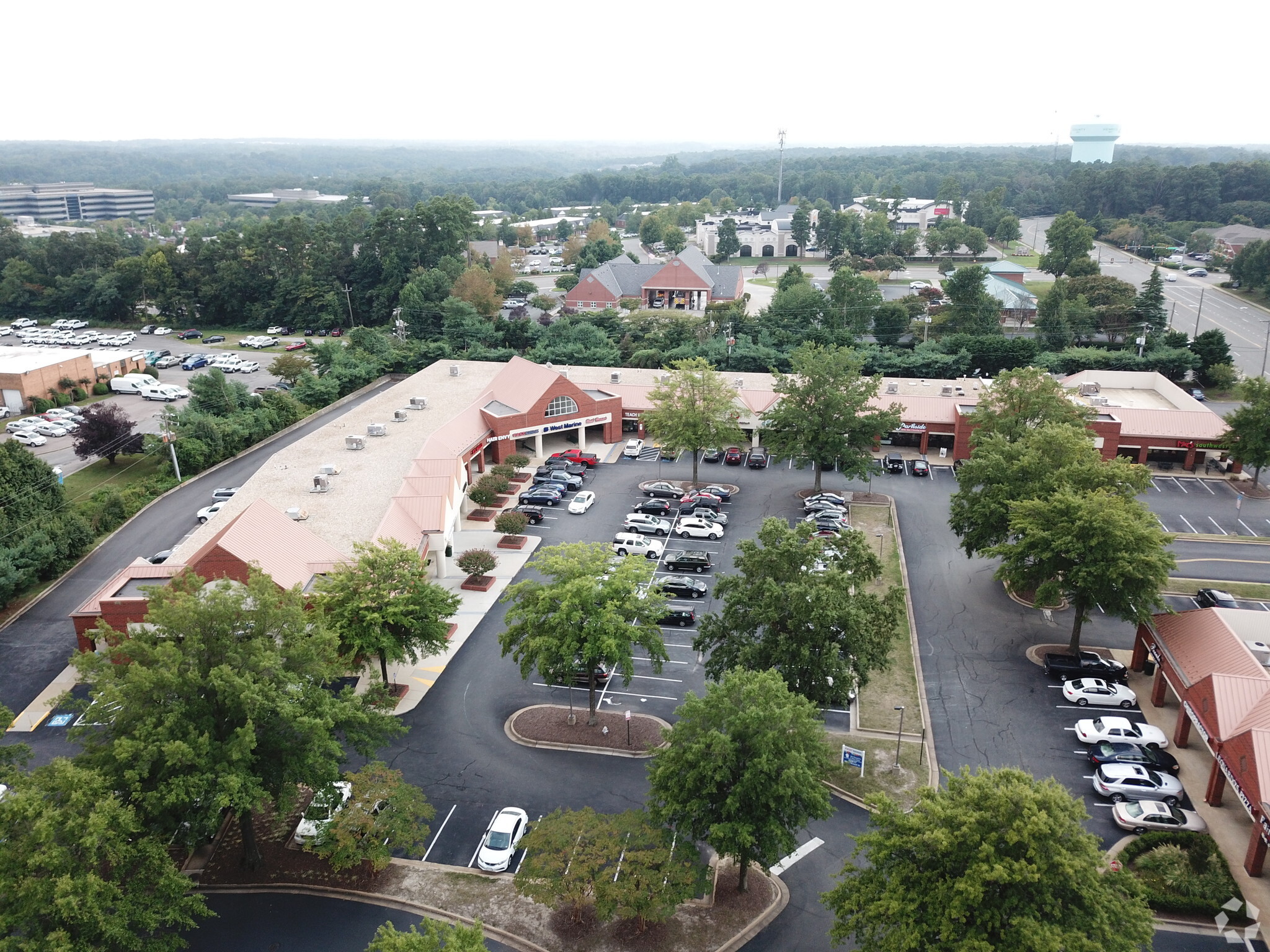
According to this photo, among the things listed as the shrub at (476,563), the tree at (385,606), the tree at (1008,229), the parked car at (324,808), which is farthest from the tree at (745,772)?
the tree at (1008,229)

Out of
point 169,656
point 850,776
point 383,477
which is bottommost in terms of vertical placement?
point 850,776

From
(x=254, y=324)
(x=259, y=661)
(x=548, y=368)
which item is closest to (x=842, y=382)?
(x=548, y=368)

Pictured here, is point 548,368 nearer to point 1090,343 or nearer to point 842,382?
point 842,382

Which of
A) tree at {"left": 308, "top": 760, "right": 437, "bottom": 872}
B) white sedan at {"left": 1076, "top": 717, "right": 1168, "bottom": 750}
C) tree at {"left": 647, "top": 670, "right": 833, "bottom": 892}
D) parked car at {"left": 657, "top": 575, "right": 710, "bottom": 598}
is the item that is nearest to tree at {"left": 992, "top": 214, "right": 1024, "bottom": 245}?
parked car at {"left": 657, "top": 575, "right": 710, "bottom": 598}

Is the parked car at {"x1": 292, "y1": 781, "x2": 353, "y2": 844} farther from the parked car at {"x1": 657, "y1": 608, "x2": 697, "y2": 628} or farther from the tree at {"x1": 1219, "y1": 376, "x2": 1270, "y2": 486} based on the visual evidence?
the tree at {"x1": 1219, "y1": 376, "x2": 1270, "y2": 486}

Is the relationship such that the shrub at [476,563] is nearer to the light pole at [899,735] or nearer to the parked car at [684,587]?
the parked car at [684,587]

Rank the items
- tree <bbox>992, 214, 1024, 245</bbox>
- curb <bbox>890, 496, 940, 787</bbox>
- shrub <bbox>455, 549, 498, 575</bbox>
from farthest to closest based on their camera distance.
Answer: tree <bbox>992, 214, 1024, 245</bbox> < shrub <bbox>455, 549, 498, 575</bbox> < curb <bbox>890, 496, 940, 787</bbox>
